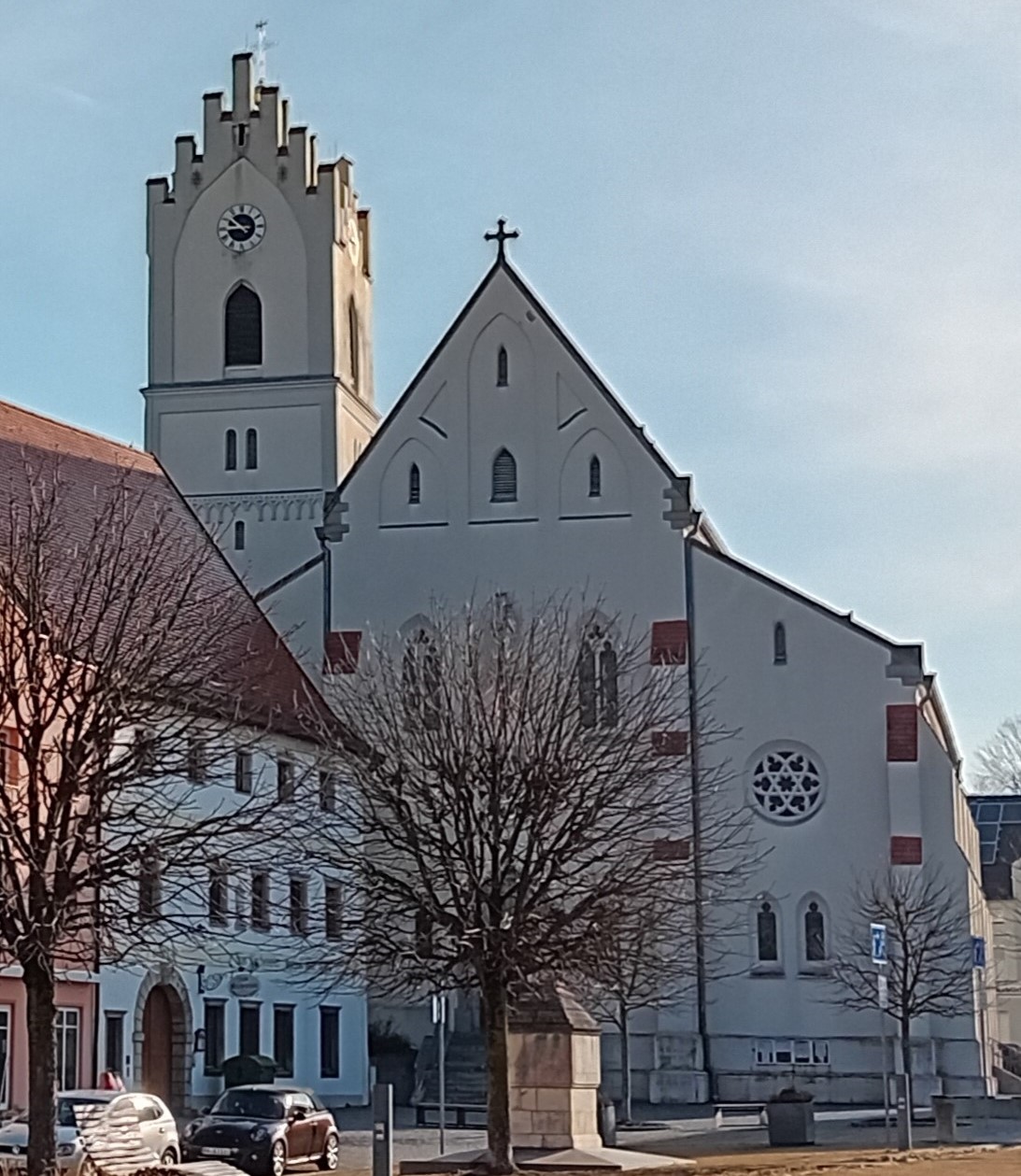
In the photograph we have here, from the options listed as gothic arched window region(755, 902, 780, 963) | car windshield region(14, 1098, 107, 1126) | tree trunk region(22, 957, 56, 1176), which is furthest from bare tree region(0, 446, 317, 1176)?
gothic arched window region(755, 902, 780, 963)

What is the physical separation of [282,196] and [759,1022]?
2950 centimetres

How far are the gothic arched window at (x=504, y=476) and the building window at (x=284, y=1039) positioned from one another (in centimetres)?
1394

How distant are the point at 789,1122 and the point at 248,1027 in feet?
50.9

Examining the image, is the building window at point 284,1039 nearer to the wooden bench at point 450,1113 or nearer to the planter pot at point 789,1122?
the wooden bench at point 450,1113

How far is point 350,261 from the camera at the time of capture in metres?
66.9

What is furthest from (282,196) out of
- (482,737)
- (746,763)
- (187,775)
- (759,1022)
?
(187,775)

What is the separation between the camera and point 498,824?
30031 mm

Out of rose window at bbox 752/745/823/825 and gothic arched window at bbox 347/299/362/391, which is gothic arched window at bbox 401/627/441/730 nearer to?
rose window at bbox 752/745/823/825

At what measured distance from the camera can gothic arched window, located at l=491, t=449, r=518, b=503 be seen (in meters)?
53.5

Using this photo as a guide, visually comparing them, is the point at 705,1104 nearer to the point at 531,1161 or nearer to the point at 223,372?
the point at 531,1161

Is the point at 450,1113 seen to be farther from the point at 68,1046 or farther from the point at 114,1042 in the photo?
the point at 68,1046

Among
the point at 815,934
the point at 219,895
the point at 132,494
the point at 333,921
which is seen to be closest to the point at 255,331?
the point at 132,494

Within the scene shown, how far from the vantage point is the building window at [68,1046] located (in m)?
38.9

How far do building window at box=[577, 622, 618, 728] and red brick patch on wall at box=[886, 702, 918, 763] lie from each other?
289 inches
